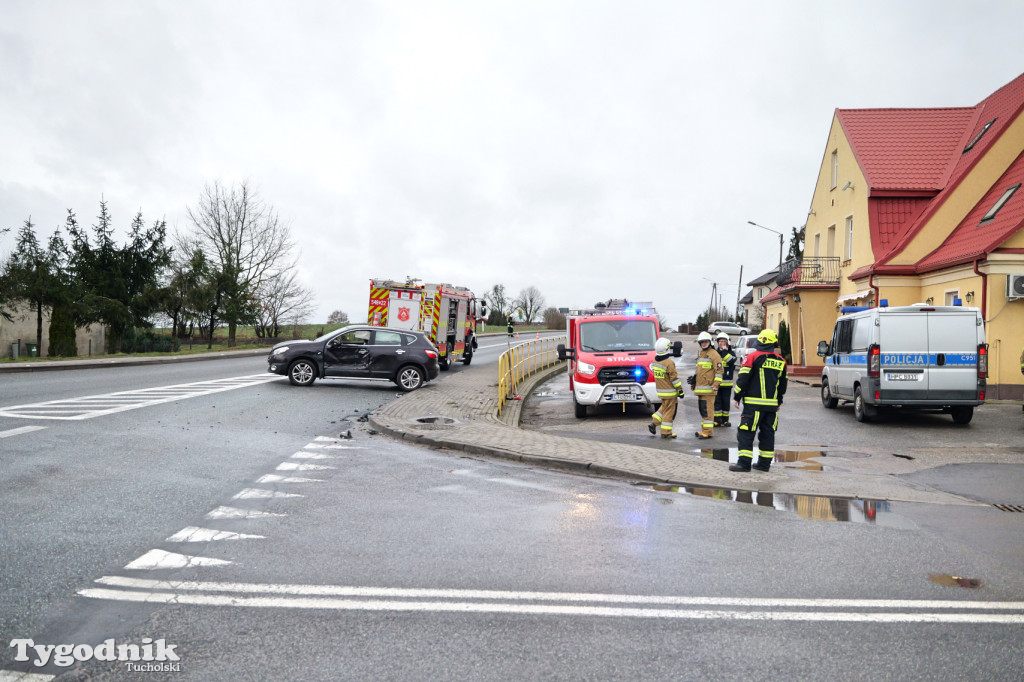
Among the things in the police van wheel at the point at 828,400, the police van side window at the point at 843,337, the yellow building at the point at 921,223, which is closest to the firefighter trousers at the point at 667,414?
the police van side window at the point at 843,337

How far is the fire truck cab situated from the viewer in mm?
15141

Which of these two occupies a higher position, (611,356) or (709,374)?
(611,356)

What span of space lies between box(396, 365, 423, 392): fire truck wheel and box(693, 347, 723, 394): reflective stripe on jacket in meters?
8.87

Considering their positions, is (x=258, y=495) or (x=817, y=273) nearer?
(x=258, y=495)

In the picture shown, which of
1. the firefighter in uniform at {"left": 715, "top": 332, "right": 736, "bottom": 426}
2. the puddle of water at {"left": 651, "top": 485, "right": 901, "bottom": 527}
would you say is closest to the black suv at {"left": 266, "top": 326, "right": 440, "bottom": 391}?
the firefighter in uniform at {"left": 715, "top": 332, "right": 736, "bottom": 426}

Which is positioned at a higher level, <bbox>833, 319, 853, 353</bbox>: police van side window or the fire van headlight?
<bbox>833, 319, 853, 353</bbox>: police van side window

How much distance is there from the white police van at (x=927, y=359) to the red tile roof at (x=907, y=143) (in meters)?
12.8

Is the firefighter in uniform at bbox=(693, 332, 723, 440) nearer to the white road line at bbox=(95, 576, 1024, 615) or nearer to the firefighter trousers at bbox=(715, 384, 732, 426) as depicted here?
the firefighter trousers at bbox=(715, 384, 732, 426)

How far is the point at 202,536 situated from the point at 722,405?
994cm

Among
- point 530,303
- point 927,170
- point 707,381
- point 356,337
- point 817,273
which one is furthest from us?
point 530,303

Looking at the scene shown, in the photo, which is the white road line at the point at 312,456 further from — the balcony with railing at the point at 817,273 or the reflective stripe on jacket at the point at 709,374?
the balcony with railing at the point at 817,273

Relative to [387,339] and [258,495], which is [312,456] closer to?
[258,495]

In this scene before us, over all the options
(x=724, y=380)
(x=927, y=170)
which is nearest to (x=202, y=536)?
(x=724, y=380)

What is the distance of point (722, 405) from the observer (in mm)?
13656
